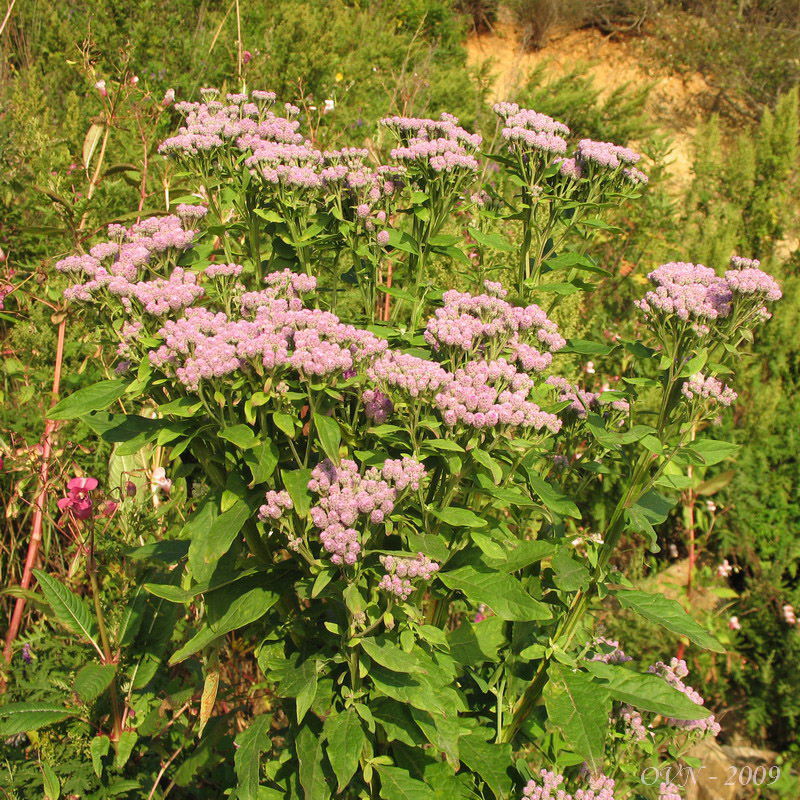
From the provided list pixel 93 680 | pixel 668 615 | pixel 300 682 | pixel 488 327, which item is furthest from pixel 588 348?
pixel 93 680

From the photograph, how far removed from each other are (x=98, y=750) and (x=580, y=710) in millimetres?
1664

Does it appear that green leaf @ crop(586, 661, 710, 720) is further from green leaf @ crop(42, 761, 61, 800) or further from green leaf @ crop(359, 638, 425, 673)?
green leaf @ crop(42, 761, 61, 800)

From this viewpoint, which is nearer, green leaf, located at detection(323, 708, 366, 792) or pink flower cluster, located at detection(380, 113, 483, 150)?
green leaf, located at detection(323, 708, 366, 792)

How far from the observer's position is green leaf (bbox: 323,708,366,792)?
1861mm

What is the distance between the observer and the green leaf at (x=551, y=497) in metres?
2.10

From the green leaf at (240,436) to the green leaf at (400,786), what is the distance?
41.0 inches

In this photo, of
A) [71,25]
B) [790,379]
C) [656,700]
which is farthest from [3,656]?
[71,25]

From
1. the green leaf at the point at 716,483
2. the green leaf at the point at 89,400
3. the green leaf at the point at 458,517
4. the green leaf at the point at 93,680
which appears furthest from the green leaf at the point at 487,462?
the green leaf at the point at 716,483

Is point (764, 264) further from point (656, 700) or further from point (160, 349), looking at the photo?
point (160, 349)

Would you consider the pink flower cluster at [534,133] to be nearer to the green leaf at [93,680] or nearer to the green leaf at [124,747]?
the green leaf at [93,680]

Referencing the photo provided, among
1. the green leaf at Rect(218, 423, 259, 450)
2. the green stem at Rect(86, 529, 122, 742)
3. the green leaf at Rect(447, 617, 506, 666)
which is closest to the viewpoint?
the green leaf at Rect(218, 423, 259, 450)

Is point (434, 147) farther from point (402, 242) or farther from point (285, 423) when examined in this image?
point (285, 423)

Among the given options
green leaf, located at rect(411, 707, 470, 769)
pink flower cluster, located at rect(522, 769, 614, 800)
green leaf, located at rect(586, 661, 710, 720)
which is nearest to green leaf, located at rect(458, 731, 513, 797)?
pink flower cluster, located at rect(522, 769, 614, 800)

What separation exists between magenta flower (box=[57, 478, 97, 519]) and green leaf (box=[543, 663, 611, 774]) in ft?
5.82
